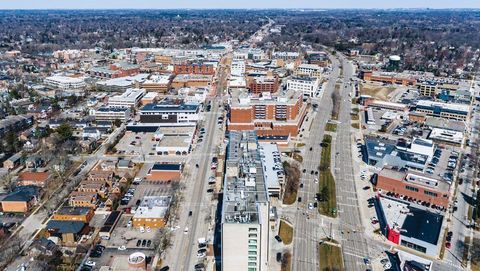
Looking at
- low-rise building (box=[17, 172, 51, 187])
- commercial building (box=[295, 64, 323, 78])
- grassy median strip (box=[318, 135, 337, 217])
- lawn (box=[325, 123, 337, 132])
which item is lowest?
grassy median strip (box=[318, 135, 337, 217])

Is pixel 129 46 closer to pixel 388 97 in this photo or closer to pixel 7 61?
pixel 7 61

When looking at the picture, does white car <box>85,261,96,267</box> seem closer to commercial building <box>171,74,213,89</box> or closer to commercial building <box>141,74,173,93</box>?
commercial building <box>141,74,173,93</box>

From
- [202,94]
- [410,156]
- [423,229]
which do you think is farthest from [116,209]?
[202,94]

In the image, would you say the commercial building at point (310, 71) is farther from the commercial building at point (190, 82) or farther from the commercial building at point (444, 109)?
the commercial building at point (444, 109)

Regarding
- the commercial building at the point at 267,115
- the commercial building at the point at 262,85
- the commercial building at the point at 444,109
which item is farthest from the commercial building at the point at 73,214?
the commercial building at the point at 444,109

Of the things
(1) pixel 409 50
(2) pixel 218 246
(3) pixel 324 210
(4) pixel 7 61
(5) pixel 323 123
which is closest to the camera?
(2) pixel 218 246

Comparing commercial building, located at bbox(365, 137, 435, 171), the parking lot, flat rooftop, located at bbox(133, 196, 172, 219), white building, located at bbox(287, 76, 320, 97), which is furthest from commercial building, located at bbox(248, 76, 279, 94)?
flat rooftop, located at bbox(133, 196, 172, 219)
